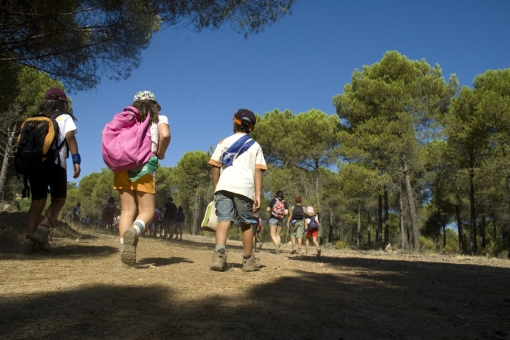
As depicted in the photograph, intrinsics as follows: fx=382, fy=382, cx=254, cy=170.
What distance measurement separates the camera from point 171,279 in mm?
2883

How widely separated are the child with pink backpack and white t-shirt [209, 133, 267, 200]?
22.0 inches

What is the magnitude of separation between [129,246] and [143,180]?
0.61 m

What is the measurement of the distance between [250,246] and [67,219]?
6.39 meters

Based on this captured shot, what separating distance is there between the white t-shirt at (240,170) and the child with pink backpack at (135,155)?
558 millimetres

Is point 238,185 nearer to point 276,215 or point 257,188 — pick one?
point 257,188

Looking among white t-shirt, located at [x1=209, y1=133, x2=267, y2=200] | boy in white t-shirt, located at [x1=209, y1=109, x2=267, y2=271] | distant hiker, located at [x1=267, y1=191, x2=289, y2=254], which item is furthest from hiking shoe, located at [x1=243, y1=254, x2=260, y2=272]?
distant hiker, located at [x1=267, y1=191, x2=289, y2=254]

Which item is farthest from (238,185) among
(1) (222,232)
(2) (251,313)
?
(2) (251,313)

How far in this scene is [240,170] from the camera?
3.66 m

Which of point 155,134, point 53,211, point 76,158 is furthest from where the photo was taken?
point 53,211

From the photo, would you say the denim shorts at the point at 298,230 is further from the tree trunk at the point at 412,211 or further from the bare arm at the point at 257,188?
the tree trunk at the point at 412,211

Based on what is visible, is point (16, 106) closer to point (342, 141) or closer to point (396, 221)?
point (342, 141)

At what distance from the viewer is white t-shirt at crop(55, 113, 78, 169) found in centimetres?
404

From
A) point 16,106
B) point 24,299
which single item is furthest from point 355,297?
point 16,106

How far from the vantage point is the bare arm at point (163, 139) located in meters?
3.56
